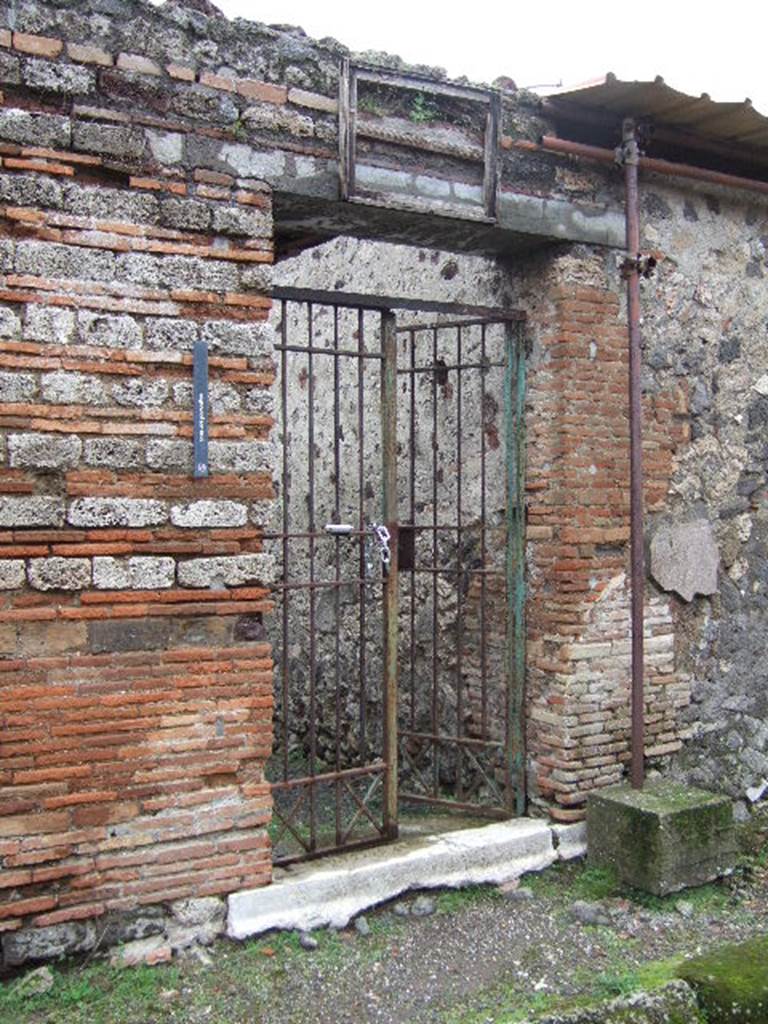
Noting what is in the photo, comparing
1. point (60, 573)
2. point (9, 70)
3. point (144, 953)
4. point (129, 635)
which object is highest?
point (9, 70)

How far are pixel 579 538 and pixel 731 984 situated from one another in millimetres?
2035

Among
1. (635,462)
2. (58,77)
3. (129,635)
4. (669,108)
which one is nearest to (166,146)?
(58,77)

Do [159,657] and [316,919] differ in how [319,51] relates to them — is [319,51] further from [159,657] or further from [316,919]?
[316,919]

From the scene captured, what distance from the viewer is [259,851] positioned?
160 inches

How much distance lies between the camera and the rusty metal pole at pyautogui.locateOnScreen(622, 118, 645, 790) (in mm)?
4820

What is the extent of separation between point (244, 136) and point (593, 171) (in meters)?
1.85

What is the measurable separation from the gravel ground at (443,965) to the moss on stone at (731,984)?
127mm

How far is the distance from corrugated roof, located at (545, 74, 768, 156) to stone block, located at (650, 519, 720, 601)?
6.47 ft

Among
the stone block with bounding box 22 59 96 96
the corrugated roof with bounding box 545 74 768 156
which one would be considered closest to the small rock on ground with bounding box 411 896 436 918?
the stone block with bounding box 22 59 96 96

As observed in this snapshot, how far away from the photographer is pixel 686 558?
5.26 metres

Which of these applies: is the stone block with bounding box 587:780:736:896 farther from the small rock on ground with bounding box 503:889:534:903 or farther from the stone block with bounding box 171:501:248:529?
the stone block with bounding box 171:501:248:529

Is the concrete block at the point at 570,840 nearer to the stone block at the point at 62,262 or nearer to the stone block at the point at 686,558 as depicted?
the stone block at the point at 686,558

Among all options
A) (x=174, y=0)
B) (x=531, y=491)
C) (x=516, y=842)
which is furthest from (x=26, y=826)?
(x=174, y=0)

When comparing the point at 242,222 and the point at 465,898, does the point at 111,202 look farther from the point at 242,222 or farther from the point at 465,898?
the point at 465,898
